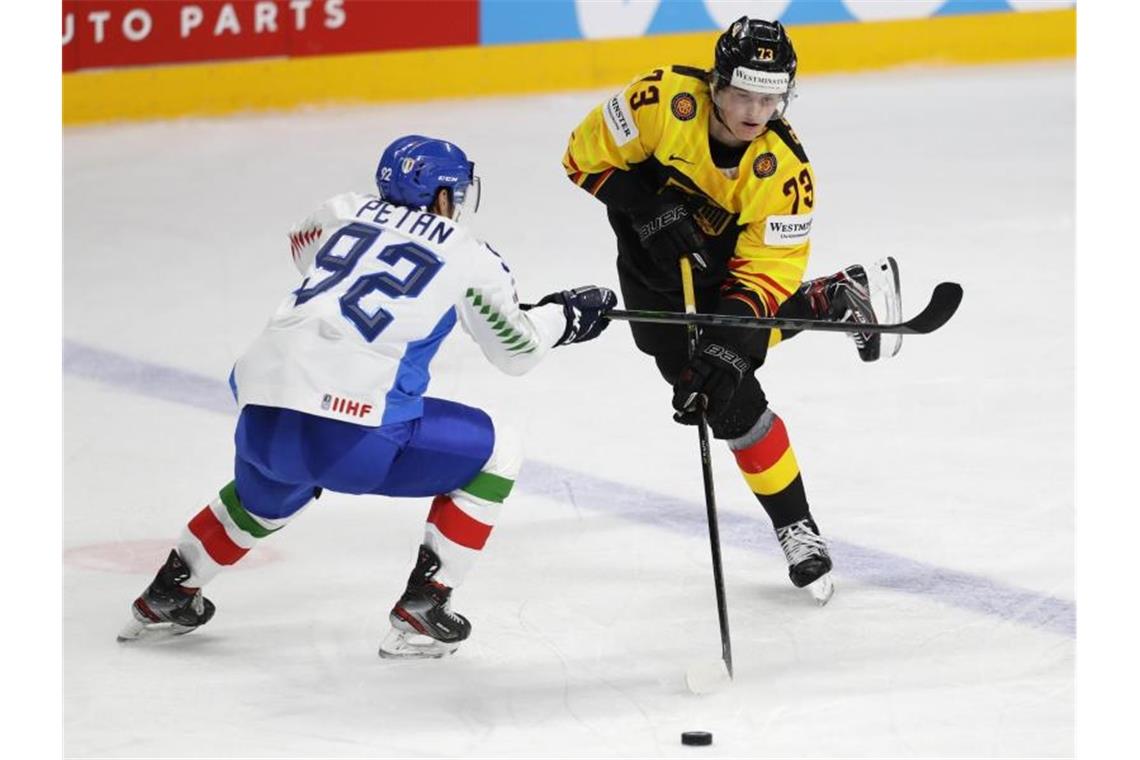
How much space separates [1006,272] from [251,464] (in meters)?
3.36

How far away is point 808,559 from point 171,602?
1.21m

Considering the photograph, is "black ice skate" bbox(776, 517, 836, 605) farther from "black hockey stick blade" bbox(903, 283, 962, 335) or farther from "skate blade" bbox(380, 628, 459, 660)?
"skate blade" bbox(380, 628, 459, 660)

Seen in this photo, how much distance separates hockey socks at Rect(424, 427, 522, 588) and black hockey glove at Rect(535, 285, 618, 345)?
0.23 metres

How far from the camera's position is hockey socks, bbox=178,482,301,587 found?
12.0 ft

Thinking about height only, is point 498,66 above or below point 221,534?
above

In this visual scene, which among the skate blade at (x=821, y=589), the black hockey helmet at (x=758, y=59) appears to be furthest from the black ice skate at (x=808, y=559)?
the black hockey helmet at (x=758, y=59)

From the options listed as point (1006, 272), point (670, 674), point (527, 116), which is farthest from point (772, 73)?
point (527, 116)

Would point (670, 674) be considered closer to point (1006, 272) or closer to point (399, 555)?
point (399, 555)

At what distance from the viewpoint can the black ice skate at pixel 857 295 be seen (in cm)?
432

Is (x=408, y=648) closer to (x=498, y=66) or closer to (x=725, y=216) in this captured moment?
(x=725, y=216)

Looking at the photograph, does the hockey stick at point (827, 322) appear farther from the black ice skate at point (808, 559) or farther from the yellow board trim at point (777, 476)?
→ the black ice skate at point (808, 559)

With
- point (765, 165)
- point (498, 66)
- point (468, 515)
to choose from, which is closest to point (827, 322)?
point (765, 165)

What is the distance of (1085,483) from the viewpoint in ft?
10.9

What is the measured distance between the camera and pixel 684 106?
399 cm
